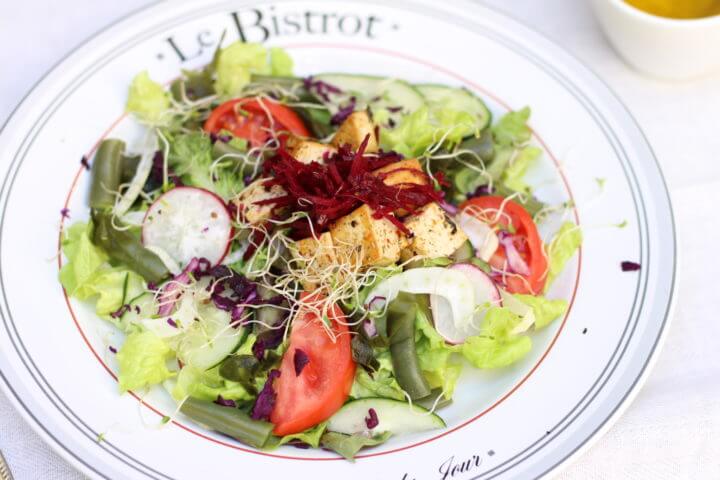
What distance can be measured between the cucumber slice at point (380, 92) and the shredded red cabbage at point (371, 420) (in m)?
1.76

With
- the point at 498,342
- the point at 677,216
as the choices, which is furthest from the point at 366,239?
the point at 677,216

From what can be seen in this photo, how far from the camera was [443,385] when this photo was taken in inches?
138

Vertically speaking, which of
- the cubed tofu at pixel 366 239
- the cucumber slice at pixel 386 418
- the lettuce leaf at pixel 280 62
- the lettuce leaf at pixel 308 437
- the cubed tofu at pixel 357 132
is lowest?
the cucumber slice at pixel 386 418

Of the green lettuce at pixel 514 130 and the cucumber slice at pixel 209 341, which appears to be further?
the green lettuce at pixel 514 130

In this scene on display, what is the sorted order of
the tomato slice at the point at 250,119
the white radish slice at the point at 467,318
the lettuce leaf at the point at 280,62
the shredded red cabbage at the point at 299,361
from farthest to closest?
the lettuce leaf at the point at 280,62, the tomato slice at the point at 250,119, the white radish slice at the point at 467,318, the shredded red cabbage at the point at 299,361

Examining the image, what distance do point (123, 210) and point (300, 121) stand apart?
111 centimetres

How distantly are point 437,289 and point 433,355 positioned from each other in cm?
31

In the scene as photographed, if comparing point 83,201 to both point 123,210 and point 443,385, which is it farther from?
point 443,385

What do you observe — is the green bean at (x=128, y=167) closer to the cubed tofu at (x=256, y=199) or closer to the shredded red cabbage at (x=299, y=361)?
the cubed tofu at (x=256, y=199)

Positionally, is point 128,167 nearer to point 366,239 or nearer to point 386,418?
point 366,239

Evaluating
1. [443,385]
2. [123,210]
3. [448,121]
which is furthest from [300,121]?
[443,385]

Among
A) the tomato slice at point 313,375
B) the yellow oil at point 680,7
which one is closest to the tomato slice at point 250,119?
the tomato slice at point 313,375

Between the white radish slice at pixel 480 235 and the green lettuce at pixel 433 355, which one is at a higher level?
the white radish slice at pixel 480 235

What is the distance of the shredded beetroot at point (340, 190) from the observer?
11.5 feet
